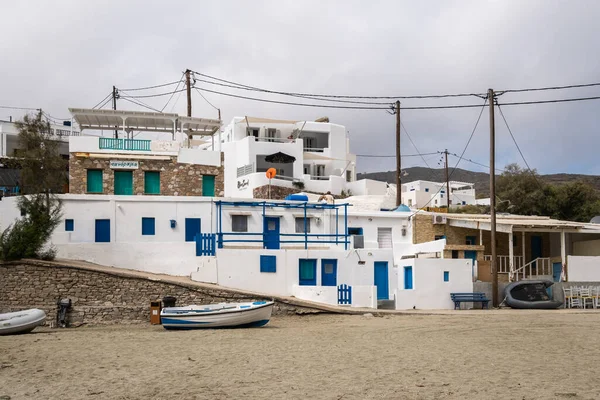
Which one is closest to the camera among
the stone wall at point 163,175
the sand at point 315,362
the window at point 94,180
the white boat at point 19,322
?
the sand at point 315,362

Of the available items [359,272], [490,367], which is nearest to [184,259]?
[359,272]

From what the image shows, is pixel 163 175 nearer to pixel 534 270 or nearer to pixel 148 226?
pixel 148 226

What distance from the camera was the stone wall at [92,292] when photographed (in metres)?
26.3

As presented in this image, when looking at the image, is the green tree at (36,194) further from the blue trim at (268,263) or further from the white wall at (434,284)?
the white wall at (434,284)

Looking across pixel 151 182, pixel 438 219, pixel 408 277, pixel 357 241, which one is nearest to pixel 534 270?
pixel 438 219

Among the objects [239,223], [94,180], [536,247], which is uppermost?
[94,180]

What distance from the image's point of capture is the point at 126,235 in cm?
3062

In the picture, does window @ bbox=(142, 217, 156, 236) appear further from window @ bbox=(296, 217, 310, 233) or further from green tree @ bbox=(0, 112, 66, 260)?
window @ bbox=(296, 217, 310, 233)

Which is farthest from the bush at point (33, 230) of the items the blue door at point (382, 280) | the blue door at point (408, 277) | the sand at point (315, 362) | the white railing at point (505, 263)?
the white railing at point (505, 263)

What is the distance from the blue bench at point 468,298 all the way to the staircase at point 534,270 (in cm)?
260

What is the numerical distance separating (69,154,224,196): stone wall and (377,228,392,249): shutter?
29.7 ft

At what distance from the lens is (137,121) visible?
38562 millimetres

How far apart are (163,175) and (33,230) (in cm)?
1009

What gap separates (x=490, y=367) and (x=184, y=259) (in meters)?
17.8
